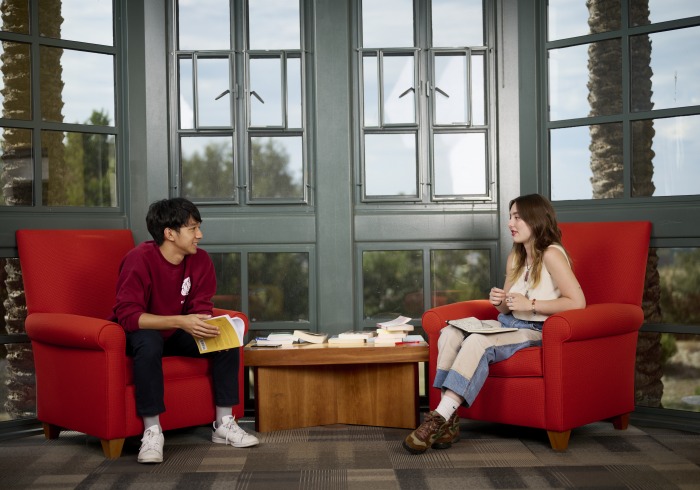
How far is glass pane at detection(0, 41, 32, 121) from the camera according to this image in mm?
4035

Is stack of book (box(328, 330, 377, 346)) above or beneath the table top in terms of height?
above

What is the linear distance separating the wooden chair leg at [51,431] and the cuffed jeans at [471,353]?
174cm

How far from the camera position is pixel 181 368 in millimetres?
3574

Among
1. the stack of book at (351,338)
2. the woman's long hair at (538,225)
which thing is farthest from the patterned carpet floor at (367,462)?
the woman's long hair at (538,225)

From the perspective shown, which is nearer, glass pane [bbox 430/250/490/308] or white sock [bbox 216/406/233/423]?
white sock [bbox 216/406/233/423]

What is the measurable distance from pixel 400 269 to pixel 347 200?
1.51 feet

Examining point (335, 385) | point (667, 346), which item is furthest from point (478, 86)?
point (335, 385)

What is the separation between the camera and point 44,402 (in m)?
3.71

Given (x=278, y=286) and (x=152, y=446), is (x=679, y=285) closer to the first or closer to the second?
(x=278, y=286)

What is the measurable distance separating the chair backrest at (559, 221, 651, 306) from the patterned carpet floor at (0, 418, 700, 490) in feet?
2.05

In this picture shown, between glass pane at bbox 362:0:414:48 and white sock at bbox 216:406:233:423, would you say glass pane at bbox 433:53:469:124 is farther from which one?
white sock at bbox 216:406:233:423

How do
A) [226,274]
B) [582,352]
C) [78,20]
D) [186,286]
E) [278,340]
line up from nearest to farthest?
[582,352]
[186,286]
[278,340]
[78,20]
[226,274]

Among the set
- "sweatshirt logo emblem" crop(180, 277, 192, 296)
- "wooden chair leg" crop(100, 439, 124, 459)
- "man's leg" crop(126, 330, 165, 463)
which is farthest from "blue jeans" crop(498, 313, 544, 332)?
"wooden chair leg" crop(100, 439, 124, 459)

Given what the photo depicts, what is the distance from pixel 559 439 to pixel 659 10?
2.12 meters
